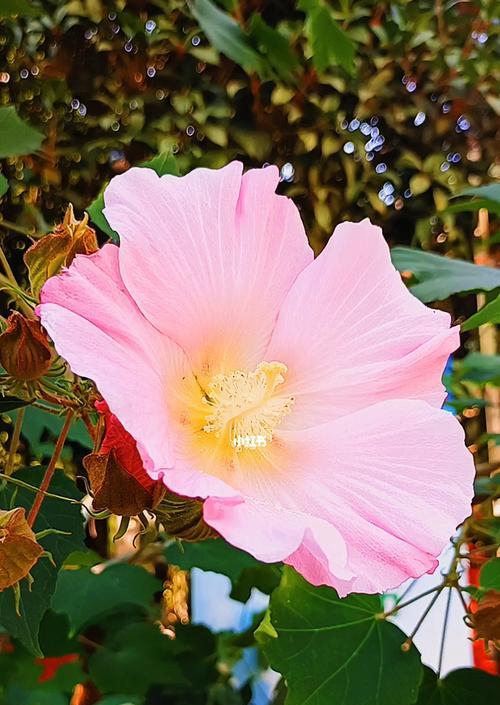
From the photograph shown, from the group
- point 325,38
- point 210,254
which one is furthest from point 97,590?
point 325,38

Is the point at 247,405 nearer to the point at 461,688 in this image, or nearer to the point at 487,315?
the point at 487,315

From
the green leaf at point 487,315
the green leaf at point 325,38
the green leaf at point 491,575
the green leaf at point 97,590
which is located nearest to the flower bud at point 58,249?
the green leaf at point 487,315

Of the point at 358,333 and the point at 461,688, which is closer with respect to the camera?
the point at 358,333

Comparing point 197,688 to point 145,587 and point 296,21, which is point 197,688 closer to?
point 145,587

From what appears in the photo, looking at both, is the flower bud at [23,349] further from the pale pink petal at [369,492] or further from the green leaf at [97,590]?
the green leaf at [97,590]

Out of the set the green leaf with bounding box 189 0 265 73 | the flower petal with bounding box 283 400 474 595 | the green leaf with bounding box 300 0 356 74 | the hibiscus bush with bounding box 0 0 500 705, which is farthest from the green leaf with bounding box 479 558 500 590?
the green leaf with bounding box 300 0 356 74
